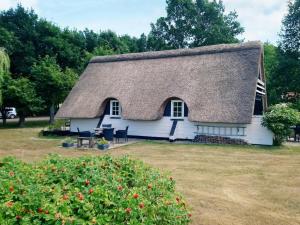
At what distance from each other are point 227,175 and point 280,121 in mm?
7419

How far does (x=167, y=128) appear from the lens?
62.7ft

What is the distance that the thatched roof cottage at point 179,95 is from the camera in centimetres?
1700

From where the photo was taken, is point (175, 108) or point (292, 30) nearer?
point (175, 108)

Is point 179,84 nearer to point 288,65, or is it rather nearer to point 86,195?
point 288,65

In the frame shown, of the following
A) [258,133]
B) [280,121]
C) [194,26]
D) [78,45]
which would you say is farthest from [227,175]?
[194,26]

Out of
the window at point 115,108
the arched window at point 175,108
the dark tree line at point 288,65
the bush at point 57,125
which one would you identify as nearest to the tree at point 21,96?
the bush at point 57,125

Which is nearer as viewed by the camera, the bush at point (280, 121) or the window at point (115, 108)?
the bush at point (280, 121)

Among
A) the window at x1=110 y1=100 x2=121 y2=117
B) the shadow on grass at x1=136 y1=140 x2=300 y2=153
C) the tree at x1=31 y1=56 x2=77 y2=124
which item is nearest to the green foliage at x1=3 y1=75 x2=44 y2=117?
the tree at x1=31 y1=56 x2=77 y2=124

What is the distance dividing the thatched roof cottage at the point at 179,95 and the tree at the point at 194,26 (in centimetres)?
1979

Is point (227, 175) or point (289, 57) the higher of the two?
point (289, 57)

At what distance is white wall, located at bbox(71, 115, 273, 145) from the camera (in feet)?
55.3

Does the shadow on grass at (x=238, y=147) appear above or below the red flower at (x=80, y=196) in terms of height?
below

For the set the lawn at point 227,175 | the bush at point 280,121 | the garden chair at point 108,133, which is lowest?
the lawn at point 227,175

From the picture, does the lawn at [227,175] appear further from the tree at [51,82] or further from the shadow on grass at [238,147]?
the tree at [51,82]
